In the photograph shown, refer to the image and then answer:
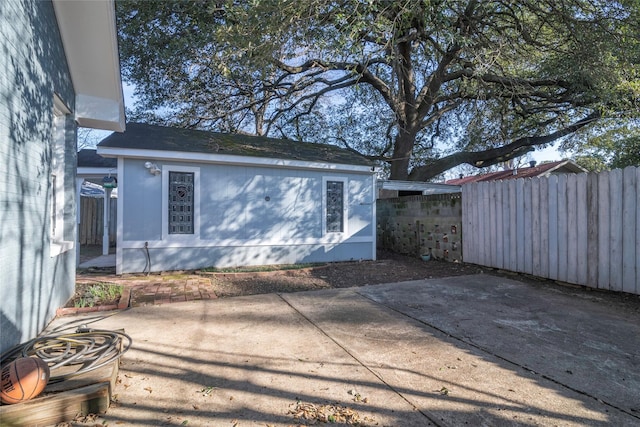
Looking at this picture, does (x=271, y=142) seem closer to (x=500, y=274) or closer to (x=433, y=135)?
(x=500, y=274)

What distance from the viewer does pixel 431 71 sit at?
1262cm

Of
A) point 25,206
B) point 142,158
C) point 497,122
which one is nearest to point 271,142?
point 142,158

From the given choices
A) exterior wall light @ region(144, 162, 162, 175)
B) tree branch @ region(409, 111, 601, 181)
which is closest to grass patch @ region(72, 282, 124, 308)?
exterior wall light @ region(144, 162, 162, 175)

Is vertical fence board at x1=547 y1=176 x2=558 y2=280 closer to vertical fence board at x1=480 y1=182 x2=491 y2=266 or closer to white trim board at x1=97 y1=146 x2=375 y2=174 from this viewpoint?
vertical fence board at x1=480 y1=182 x2=491 y2=266

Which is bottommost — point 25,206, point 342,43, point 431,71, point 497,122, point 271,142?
point 25,206

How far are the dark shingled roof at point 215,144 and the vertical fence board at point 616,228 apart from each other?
5379 mm

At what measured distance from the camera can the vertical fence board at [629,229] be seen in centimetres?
467

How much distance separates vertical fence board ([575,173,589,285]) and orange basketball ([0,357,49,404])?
6561mm

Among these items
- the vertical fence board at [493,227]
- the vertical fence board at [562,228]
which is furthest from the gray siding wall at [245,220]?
the vertical fence board at [562,228]

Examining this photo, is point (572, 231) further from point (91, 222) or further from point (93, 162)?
point (91, 222)

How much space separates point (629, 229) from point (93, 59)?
25.1 ft

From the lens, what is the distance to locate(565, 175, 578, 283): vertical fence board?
5406 millimetres

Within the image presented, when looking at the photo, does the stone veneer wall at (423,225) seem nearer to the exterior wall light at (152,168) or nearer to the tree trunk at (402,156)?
the tree trunk at (402,156)

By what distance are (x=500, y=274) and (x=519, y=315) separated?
261 centimetres
